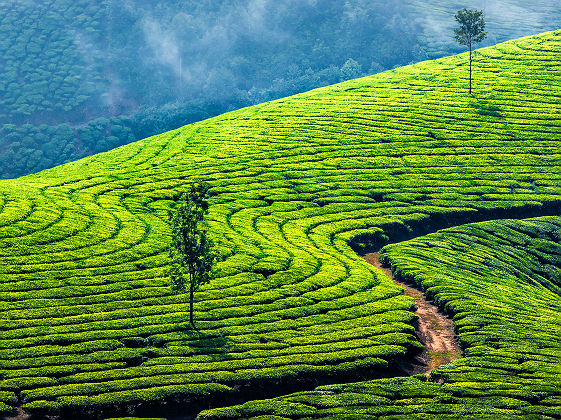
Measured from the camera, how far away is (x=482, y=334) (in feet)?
135

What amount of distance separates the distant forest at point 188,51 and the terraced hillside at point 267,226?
38.6 m

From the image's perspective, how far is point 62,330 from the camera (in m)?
38.9

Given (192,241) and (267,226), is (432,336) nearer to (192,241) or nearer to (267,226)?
(192,241)

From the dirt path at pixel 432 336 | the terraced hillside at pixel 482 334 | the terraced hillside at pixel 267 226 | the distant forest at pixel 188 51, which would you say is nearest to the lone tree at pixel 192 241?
the terraced hillside at pixel 267 226

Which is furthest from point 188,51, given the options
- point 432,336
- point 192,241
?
point 432,336

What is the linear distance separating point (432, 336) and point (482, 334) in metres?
3.37

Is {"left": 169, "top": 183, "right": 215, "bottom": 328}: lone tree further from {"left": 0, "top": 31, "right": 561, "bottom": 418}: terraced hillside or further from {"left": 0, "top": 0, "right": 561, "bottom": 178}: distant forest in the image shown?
{"left": 0, "top": 0, "right": 561, "bottom": 178}: distant forest

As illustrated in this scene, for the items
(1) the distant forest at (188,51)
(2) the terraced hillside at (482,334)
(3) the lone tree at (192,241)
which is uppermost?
(1) the distant forest at (188,51)

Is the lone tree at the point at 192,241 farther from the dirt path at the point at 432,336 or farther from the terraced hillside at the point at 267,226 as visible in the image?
the dirt path at the point at 432,336

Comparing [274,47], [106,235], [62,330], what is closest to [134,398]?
[62,330]

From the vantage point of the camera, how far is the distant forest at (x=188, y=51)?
131 m

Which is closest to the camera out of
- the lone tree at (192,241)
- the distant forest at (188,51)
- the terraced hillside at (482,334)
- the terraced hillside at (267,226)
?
the terraced hillside at (482,334)

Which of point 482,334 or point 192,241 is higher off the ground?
point 192,241

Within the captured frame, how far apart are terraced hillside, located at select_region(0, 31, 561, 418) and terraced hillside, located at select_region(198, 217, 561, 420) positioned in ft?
10.2
